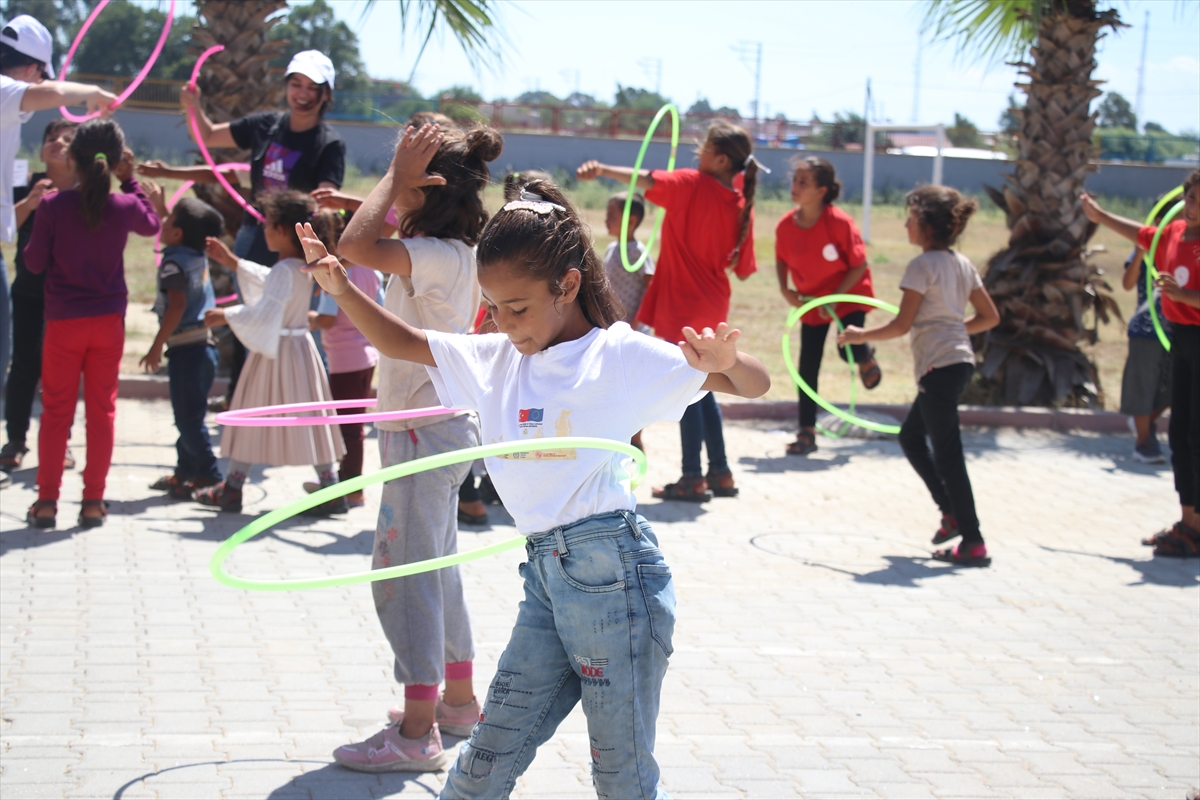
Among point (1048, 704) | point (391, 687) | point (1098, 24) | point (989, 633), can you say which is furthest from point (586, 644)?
point (1098, 24)

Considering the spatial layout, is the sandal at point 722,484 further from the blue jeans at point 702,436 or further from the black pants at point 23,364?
the black pants at point 23,364

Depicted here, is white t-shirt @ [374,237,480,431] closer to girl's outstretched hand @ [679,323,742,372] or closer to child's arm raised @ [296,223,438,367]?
child's arm raised @ [296,223,438,367]

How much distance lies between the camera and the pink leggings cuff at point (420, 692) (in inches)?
152

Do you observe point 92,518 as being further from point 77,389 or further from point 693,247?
point 693,247

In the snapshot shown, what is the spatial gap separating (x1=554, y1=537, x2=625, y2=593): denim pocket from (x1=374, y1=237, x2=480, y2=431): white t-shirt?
1.30m

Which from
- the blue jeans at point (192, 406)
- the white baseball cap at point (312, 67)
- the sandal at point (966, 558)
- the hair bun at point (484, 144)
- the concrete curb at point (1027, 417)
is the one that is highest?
the white baseball cap at point (312, 67)

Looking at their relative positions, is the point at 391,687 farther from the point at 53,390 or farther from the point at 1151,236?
the point at 1151,236

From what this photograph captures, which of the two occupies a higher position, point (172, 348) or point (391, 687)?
point (172, 348)

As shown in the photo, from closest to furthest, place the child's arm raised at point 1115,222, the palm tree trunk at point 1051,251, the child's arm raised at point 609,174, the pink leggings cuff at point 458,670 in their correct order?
the pink leggings cuff at point 458,670 → the child's arm raised at point 609,174 → the child's arm raised at point 1115,222 → the palm tree trunk at point 1051,251

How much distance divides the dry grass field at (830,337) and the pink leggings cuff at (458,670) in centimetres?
166

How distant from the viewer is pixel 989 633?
5531mm

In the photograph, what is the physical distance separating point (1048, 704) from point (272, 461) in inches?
171

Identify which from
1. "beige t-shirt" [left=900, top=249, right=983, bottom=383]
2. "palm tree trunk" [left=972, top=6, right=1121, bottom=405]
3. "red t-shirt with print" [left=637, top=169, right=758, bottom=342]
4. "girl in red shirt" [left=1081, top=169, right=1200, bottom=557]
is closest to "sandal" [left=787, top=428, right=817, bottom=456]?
"red t-shirt with print" [left=637, top=169, right=758, bottom=342]

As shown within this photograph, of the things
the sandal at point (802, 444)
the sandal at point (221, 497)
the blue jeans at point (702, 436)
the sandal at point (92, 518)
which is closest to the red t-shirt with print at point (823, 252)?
the sandal at point (802, 444)
